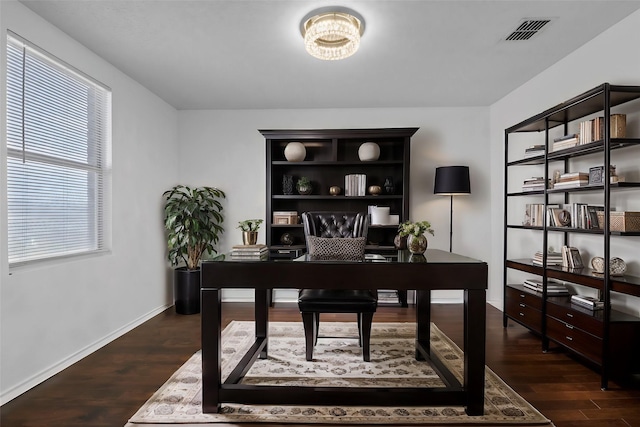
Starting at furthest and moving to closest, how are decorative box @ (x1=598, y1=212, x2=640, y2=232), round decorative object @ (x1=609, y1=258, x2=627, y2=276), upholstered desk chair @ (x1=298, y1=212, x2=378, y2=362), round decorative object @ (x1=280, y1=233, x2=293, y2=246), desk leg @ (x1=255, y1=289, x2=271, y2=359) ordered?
round decorative object @ (x1=280, y1=233, x2=293, y2=246)
desk leg @ (x1=255, y1=289, x2=271, y2=359)
round decorative object @ (x1=609, y1=258, x2=627, y2=276)
decorative box @ (x1=598, y1=212, x2=640, y2=232)
upholstered desk chair @ (x1=298, y1=212, x2=378, y2=362)

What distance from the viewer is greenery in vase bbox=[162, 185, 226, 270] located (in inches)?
159

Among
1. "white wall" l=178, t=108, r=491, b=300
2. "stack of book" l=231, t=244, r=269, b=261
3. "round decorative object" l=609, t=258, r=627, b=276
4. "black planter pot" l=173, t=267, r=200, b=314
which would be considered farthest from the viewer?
"white wall" l=178, t=108, r=491, b=300

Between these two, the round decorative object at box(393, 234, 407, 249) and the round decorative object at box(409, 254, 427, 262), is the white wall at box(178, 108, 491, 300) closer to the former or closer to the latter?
the round decorative object at box(393, 234, 407, 249)

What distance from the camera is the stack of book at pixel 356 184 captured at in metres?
4.33

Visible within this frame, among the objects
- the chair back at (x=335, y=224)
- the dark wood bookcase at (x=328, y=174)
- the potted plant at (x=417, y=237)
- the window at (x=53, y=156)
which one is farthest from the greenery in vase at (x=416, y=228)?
the window at (x=53, y=156)

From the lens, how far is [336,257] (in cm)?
210

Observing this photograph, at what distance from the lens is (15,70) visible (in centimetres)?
228

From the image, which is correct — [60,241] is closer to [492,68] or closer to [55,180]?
[55,180]

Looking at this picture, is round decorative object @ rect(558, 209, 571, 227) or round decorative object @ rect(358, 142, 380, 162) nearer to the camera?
round decorative object @ rect(558, 209, 571, 227)

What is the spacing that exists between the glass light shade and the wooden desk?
5.04 feet

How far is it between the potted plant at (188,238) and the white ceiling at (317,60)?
127 cm

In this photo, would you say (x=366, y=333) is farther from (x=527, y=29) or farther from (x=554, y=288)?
(x=527, y=29)

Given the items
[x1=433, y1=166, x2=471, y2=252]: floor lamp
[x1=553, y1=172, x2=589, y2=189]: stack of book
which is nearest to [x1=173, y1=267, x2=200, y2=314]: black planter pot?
[x1=433, y1=166, x2=471, y2=252]: floor lamp

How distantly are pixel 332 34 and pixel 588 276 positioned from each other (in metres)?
2.45
